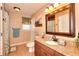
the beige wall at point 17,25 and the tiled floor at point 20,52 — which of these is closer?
the tiled floor at point 20,52

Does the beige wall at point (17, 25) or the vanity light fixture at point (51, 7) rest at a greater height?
the vanity light fixture at point (51, 7)

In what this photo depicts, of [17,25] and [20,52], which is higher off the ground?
[17,25]

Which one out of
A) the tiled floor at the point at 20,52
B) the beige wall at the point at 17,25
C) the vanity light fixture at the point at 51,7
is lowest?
the tiled floor at the point at 20,52

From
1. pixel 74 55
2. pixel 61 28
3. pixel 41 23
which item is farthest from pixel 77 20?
pixel 41 23

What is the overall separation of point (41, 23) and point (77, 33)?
1.30m

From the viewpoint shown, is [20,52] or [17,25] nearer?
[20,52]

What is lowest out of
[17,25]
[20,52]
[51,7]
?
[20,52]

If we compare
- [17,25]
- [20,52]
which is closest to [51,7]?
[17,25]

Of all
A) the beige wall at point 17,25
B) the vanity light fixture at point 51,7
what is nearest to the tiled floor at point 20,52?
the beige wall at point 17,25

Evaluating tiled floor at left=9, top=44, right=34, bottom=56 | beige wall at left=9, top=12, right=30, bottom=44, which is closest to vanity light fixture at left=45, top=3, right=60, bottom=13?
beige wall at left=9, top=12, right=30, bottom=44

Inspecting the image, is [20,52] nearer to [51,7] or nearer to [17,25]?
[17,25]

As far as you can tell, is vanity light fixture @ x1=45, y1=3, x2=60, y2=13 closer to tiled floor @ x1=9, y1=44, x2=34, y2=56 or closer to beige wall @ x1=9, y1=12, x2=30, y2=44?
beige wall @ x1=9, y1=12, x2=30, y2=44

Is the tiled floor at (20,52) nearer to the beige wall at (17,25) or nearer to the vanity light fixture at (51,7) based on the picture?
the beige wall at (17,25)

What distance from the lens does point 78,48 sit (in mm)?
1338
